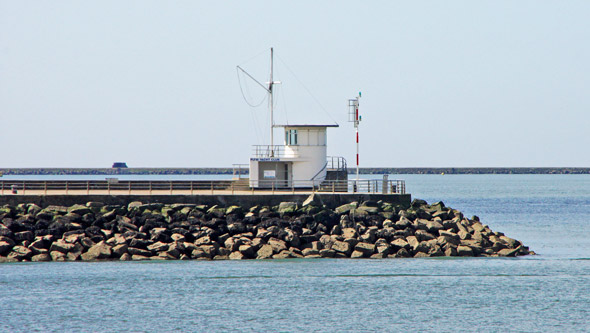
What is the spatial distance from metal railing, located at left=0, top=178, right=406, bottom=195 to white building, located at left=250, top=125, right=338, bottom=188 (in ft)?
0.40

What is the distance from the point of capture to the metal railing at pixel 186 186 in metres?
43.3

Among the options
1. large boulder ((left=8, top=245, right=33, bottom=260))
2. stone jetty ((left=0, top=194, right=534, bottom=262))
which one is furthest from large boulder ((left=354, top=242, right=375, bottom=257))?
large boulder ((left=8, top=245, right=33, bottom=260))

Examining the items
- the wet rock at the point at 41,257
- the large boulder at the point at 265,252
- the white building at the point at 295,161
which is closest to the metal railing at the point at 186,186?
the white building at the point at 295,161

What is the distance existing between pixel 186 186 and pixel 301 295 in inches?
622

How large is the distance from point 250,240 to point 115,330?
478 inches

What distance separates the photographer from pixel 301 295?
30844mm

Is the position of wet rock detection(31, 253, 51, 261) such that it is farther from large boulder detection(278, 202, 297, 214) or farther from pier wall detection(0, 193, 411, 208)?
large boulder detection(278, 202, 297, 214)

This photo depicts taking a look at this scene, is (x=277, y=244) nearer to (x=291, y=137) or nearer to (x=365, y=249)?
(x=365, y=249)

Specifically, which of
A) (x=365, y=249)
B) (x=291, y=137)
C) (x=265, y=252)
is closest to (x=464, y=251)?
(x=365, y=249)

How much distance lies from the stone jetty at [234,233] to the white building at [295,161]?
16.1 feet

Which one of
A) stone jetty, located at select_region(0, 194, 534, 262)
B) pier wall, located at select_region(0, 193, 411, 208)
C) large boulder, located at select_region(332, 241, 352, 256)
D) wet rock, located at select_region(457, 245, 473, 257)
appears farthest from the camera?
pier wall, located at select_region(0, 193, 411, 208)

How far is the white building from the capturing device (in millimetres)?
45500

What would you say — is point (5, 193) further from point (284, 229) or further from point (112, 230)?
point (284, 229)

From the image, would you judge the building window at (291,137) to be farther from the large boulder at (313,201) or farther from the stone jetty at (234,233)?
the stone jetty at (234,233)
